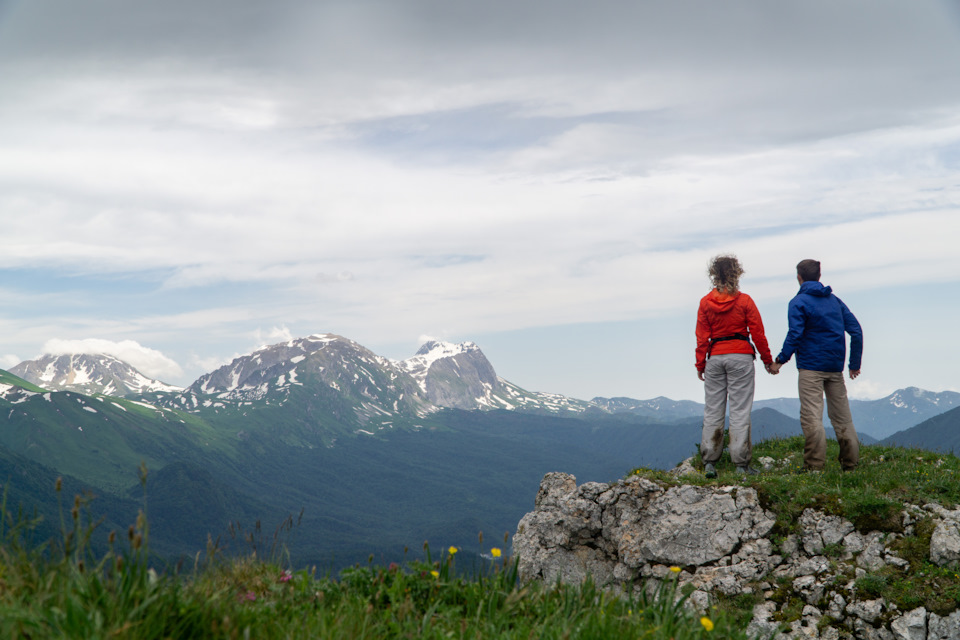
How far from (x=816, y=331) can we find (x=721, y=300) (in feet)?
6.31

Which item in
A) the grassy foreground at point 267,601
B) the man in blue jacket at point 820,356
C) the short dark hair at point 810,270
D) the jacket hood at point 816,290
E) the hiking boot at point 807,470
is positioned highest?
the short dark hair at point 810,270

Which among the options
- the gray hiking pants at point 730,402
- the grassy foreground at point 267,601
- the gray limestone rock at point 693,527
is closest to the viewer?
the grassy foreground at point 267,601

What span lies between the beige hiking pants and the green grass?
0.33 metres

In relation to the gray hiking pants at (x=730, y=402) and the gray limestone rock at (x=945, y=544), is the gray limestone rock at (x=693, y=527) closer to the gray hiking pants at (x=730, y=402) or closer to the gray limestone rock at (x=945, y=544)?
the gray hiking pants at (x=730, y=402)

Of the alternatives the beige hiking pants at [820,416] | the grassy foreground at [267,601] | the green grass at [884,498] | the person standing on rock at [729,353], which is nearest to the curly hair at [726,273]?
the person standing on rock at [729,353]

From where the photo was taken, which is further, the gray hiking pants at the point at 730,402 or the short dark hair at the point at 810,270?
the gray hiking pants at the point at 730,402

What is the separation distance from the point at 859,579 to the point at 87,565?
1023 centimetres

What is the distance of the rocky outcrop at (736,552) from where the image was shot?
9.10 metres

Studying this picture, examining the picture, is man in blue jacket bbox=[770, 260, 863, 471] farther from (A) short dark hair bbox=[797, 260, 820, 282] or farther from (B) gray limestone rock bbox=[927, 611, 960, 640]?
(B) gray limestone rock bbox=[927, 611, 960, 640]

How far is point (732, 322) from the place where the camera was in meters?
12.9

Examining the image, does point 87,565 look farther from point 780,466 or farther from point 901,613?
point 780,466

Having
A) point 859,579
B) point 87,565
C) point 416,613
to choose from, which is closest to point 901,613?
point 859,579

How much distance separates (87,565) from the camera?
14.5 feet

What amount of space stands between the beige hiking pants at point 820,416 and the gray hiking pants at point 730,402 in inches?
42.2
